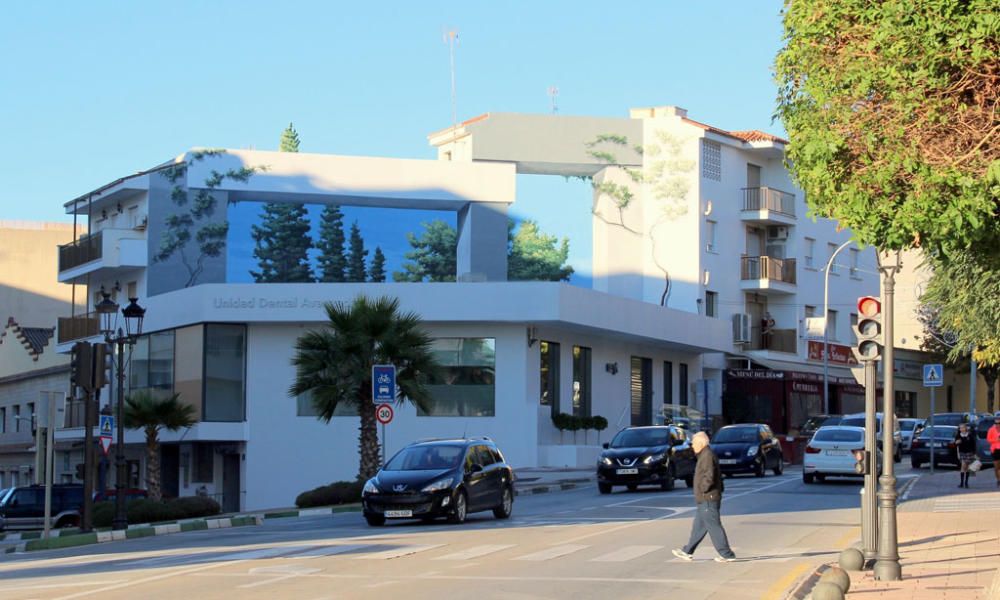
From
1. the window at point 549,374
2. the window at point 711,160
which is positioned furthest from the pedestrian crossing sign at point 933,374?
the window at point 711,160

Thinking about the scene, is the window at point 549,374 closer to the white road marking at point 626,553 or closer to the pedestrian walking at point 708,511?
the white road marking at point 626,553

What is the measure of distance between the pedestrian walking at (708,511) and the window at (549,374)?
1130 inches

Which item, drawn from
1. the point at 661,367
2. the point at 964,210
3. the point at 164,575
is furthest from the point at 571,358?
the point at 964,210

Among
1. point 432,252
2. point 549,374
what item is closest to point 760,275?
point 432,252

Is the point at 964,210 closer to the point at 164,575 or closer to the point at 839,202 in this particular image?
the point at 839,202

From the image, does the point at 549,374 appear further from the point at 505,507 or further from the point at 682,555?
the point at 682,555

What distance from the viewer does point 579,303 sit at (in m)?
45.7

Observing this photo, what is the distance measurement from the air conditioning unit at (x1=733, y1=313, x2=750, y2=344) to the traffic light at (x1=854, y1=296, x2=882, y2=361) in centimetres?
4445

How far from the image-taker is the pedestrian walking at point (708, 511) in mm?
17047

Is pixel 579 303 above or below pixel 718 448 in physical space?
above

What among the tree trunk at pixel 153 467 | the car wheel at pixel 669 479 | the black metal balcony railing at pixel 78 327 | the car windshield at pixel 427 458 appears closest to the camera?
the car windshield at pixel 427 458

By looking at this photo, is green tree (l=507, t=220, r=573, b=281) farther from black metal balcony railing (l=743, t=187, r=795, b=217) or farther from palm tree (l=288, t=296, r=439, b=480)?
palm tree (l=288, t=296, r=439, b=480)

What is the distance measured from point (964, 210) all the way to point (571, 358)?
119 ft

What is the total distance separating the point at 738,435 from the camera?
129ft
